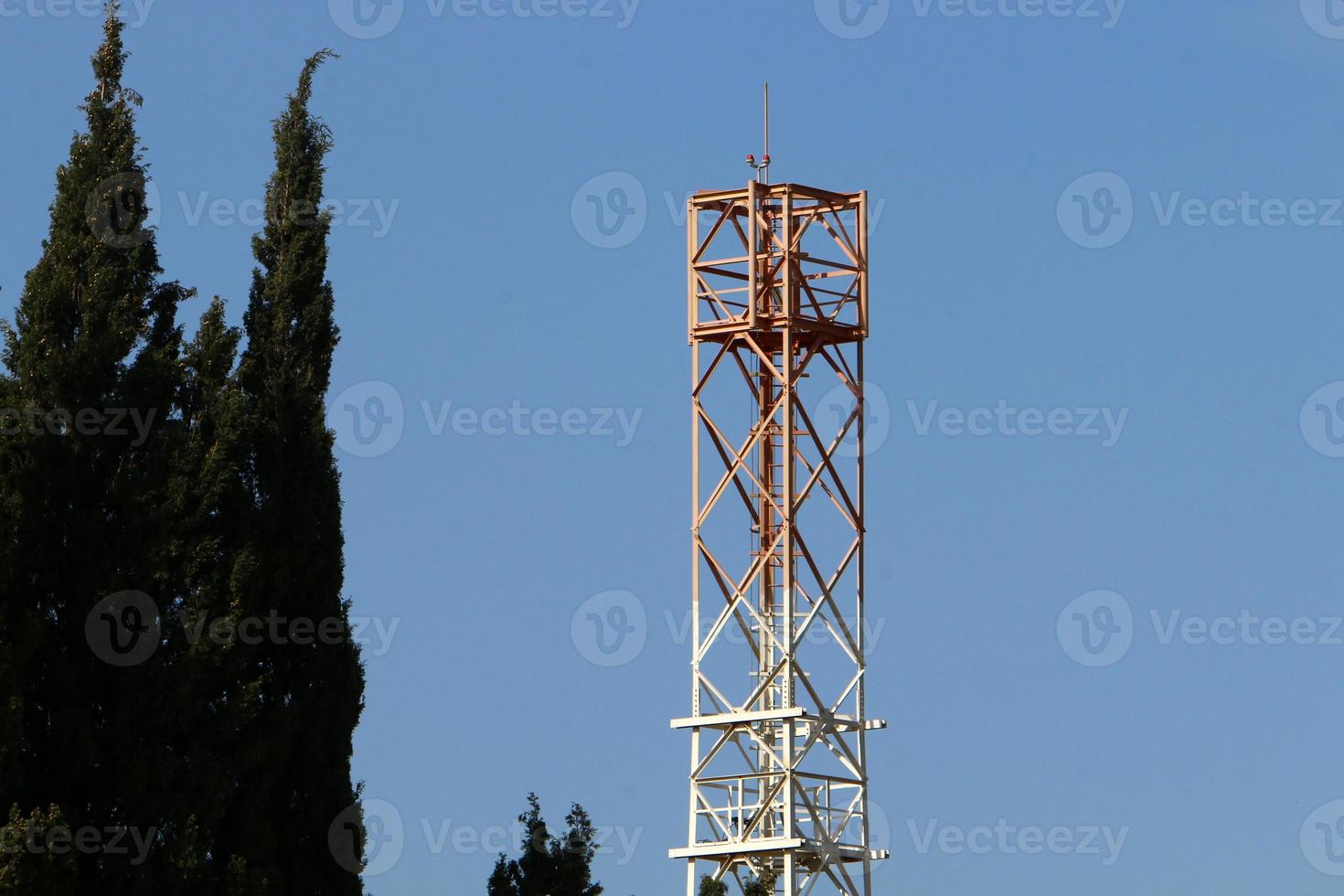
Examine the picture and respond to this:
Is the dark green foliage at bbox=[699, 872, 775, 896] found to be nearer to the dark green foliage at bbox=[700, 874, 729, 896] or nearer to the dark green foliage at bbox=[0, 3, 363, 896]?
the dark green foliage at bbox=[700, 874, 729, 896]

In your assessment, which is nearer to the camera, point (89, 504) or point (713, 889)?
point (89, 504)

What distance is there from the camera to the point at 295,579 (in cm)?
4534

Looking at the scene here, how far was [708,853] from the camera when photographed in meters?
54.7

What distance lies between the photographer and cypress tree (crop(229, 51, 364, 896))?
4444 cm

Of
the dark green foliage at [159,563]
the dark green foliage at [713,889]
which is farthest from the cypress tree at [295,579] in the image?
the dark green foliage at [713,889]

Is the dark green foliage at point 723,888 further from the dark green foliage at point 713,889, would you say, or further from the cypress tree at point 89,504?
the cypress tree at point 89,504

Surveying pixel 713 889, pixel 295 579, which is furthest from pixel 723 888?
pixel 295 579

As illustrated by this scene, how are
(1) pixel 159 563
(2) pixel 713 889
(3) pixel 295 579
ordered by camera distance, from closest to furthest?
(1) pixel 159 563, (3) pixel 295 579, (2) pixel 713 889

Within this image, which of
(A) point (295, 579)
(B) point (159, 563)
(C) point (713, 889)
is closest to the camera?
(B) point (159, 563)

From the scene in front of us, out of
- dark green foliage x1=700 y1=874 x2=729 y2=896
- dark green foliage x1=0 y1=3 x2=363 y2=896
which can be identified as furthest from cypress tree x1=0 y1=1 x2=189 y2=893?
dark green foliage x1=700 y1=874 x2=729 y2=896

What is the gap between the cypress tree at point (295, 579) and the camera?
44.4 m

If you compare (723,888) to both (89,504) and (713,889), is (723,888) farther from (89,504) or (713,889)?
(89,504)

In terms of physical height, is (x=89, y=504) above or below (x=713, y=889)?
above

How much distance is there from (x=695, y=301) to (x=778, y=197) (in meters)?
2.40
